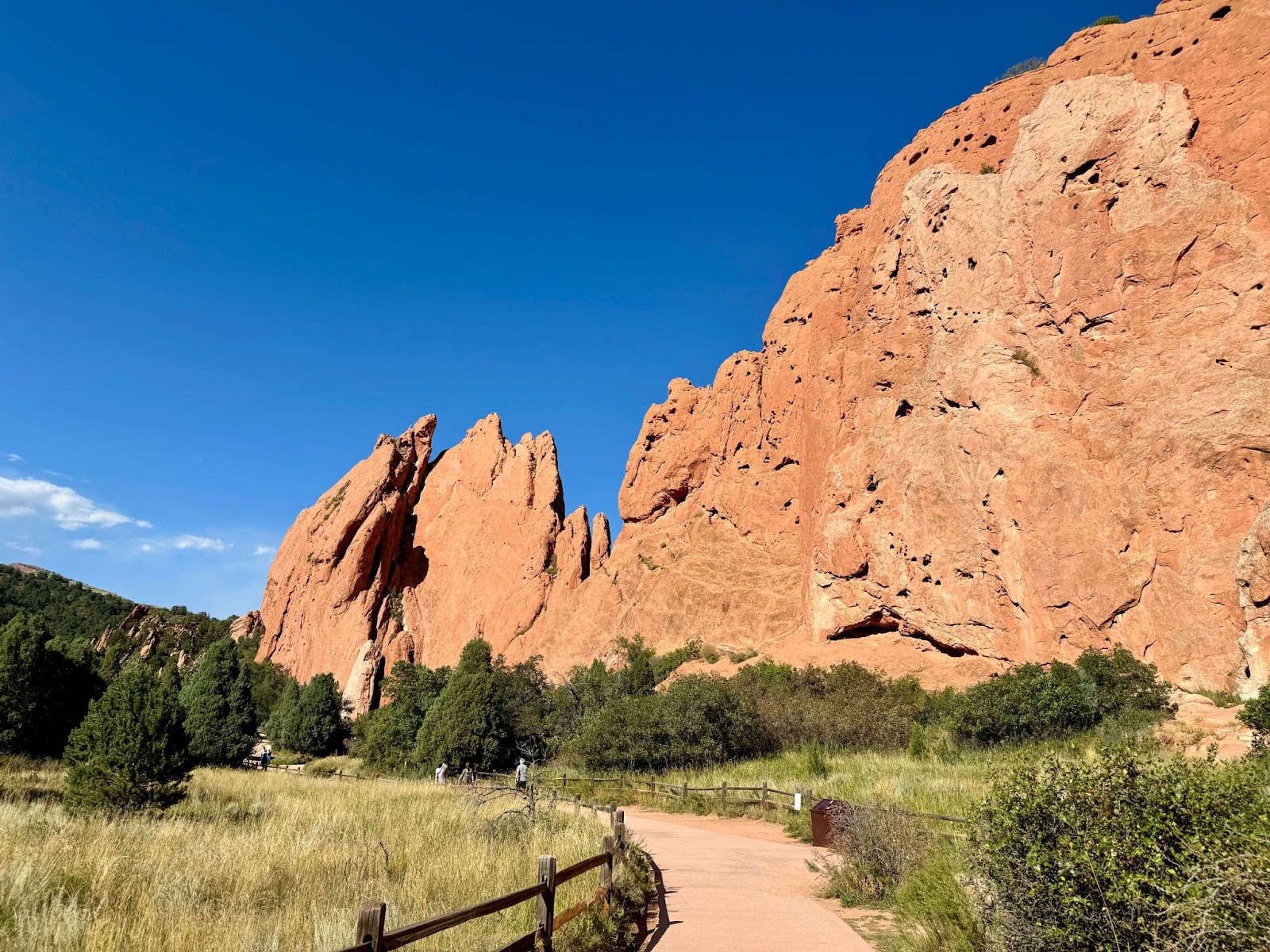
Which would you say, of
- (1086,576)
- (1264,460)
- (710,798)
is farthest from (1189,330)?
(710,798)

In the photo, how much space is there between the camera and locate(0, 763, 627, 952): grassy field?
532 centimetres

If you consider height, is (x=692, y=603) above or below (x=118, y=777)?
above

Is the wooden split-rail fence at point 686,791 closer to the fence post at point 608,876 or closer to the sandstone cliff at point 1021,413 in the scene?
the fence post at point 608,876

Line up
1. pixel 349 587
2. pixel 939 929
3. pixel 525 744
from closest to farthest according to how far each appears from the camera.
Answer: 1. pixel 939 929
2. pixel 525 744
3. pixel 349 587

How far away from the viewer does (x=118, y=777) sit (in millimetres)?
13312

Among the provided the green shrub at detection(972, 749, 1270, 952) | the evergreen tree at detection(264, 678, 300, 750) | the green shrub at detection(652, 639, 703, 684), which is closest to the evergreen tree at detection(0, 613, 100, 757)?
the evergreen tree at detection(264, 678, 300, 750)

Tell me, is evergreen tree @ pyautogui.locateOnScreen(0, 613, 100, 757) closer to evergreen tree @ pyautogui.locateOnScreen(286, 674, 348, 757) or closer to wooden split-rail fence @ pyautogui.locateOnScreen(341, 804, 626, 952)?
evergreen tree @ pyautogui.locateOnScreen(286, 674, 348, 757)

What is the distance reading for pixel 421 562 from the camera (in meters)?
75.7

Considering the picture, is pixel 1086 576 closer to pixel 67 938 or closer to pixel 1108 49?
pixel 1108 49

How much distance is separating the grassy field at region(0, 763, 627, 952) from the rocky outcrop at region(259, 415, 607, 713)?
5384 cm

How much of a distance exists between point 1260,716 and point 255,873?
2114 centimetres

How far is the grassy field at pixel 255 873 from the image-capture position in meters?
5.32

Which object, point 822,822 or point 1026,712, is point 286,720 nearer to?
point 1026,712

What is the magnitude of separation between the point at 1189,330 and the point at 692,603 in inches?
1299
